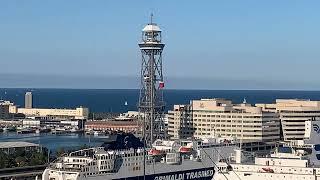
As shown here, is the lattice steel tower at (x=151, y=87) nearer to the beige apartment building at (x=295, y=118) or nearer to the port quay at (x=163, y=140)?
the port quay at (x=163, y=140)

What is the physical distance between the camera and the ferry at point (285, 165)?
3816cm

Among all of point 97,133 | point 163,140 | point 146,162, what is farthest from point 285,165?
point 97,133

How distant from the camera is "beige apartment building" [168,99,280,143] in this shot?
317 ft

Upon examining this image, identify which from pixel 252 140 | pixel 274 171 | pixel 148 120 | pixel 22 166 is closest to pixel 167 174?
pixel 274 171

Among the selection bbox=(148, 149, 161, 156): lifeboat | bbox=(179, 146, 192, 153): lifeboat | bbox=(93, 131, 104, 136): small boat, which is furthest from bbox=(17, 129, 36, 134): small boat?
bbox=(148, 149, 161, 156): lifeboat

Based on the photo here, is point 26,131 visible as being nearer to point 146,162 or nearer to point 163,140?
point 163,140

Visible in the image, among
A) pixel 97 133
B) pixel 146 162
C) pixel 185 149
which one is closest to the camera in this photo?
pixel 146 162

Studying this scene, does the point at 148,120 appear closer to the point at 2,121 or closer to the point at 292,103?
the point at 292,103

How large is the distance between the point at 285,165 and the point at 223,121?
60.0m

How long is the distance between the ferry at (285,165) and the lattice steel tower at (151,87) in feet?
146

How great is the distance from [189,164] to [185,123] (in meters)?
47.9

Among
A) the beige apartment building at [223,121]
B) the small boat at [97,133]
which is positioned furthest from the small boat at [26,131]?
the beige apartment building at [223,121]

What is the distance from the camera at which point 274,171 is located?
127ft

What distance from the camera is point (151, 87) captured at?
87062mm
